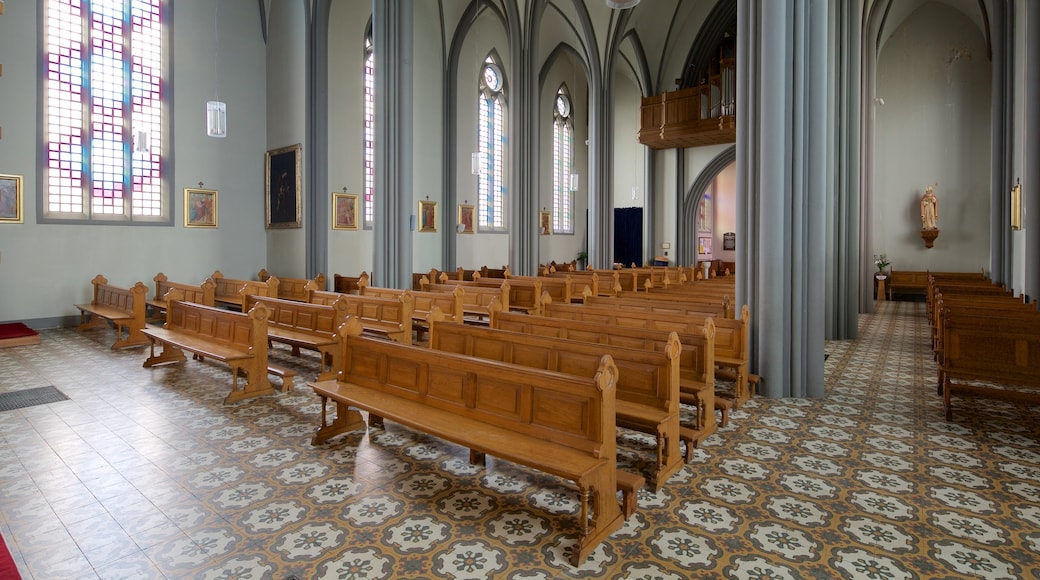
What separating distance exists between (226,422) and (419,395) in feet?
7.29

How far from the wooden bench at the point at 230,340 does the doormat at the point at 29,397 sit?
1137mm

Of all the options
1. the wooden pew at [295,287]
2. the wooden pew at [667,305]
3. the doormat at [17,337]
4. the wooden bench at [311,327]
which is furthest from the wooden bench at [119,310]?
the wooden pew at [667,305]

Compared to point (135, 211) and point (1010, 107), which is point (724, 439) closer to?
point (1010, 107)

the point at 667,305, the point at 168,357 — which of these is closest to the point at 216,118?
the point at 168,357

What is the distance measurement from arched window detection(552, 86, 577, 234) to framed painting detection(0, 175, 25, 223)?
50.6ft

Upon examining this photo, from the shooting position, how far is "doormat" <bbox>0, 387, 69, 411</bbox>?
5555 mm

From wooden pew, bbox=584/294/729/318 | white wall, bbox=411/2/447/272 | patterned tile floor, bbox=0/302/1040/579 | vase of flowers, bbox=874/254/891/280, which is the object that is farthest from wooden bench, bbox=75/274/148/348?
vase of flowers, bbox=874/254/891/280

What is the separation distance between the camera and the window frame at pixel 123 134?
35.5ft

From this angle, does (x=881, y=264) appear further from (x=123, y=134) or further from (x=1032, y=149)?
(x=123, y=134)

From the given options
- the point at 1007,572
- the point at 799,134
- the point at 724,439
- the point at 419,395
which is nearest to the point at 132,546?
the point at 419,395

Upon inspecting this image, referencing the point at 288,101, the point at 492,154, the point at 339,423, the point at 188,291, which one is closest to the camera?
the point at 339,423

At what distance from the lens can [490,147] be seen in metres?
18.4

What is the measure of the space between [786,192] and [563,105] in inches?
661

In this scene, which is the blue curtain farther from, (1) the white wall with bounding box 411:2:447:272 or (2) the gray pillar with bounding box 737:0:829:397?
(2) the gray pillar with bounding box 737:0:829:397
